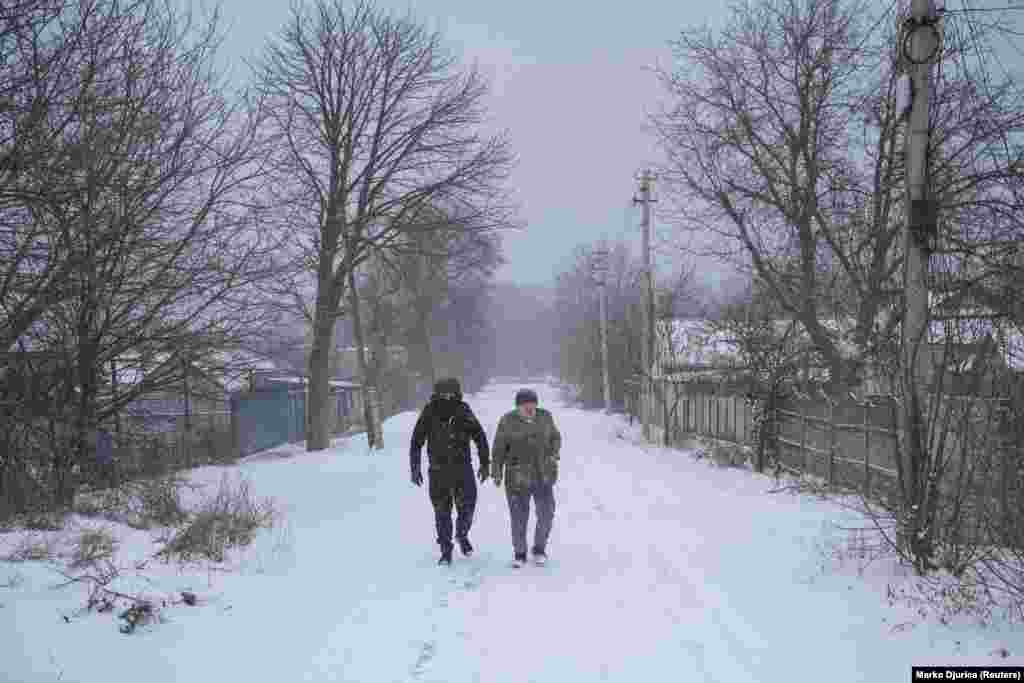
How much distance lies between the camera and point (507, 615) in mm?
5711

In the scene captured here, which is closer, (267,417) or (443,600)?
(443,600)

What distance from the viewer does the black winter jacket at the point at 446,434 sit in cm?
759

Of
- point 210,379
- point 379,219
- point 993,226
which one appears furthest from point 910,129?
point 379,219

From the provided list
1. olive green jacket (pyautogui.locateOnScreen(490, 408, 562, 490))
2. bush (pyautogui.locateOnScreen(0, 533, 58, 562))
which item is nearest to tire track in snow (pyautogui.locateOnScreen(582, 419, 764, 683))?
olive green jacket (pyautogui.locateOnScreen(490, 408, 562, 490))

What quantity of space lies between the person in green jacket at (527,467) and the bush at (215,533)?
2654 millimetres

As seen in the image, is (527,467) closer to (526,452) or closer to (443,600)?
(526,452)

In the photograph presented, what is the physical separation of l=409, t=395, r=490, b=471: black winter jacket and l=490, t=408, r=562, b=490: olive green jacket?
19 centimetres

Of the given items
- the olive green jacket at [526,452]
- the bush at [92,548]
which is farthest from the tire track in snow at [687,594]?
the bush at [92,548]

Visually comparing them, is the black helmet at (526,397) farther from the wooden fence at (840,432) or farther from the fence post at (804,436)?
the fence post at (804,436)

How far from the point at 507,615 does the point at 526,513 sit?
5.68 feet

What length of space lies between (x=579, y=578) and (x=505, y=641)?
1840 mm

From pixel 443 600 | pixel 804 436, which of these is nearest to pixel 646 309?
pixel 804 436

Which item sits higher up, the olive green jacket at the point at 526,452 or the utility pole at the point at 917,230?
the utility pole at the point at 917,230

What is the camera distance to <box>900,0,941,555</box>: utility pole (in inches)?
238
